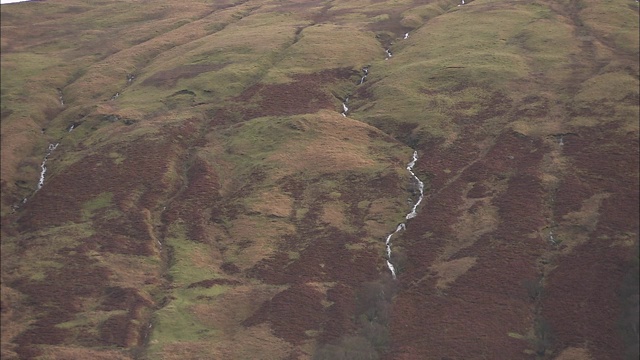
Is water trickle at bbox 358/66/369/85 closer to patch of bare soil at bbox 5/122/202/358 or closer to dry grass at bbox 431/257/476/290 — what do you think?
patch of bare soil at bbox 5/122/202/358

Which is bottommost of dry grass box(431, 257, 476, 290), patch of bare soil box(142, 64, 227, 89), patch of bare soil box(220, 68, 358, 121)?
dry grass box(431, 257, 476, 290)

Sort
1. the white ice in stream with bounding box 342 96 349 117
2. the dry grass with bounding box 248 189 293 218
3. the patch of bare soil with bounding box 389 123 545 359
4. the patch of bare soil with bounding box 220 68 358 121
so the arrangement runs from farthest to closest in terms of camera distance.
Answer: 1. the white ice in stream with bounding box 342 96 349 117
2. the patch of bare soil with bounding box 220 68 358 121
3. the dry grass with bounding box 248 189 293 218
4. the patch of bare soil with bounding box 389 123 545 359

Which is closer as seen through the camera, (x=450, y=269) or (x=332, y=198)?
(x=450, y=269)

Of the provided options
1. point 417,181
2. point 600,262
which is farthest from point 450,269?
point 417,181

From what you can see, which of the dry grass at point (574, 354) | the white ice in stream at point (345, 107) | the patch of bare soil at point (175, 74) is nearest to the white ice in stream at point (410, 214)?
the white ice in stream at point (345, 107)

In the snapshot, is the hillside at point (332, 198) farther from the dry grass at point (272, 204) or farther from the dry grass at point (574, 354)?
the dry grass at point (272, 204)

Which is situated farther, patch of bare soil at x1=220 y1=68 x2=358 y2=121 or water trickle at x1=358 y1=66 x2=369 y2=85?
water trickle at x1=358 y1=66 x2=369 y2=85

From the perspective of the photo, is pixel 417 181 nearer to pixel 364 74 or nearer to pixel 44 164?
pixel 364 74

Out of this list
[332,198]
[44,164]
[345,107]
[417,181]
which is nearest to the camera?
[332,198]

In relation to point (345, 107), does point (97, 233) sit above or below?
above

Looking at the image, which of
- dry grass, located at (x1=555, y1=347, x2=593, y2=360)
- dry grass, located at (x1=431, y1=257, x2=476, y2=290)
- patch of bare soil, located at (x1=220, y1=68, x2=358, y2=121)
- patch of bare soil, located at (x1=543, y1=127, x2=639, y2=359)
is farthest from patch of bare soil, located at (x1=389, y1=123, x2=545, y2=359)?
patch of bare soil, located at (x1=220, y1=68, x2=358, y2=121)
